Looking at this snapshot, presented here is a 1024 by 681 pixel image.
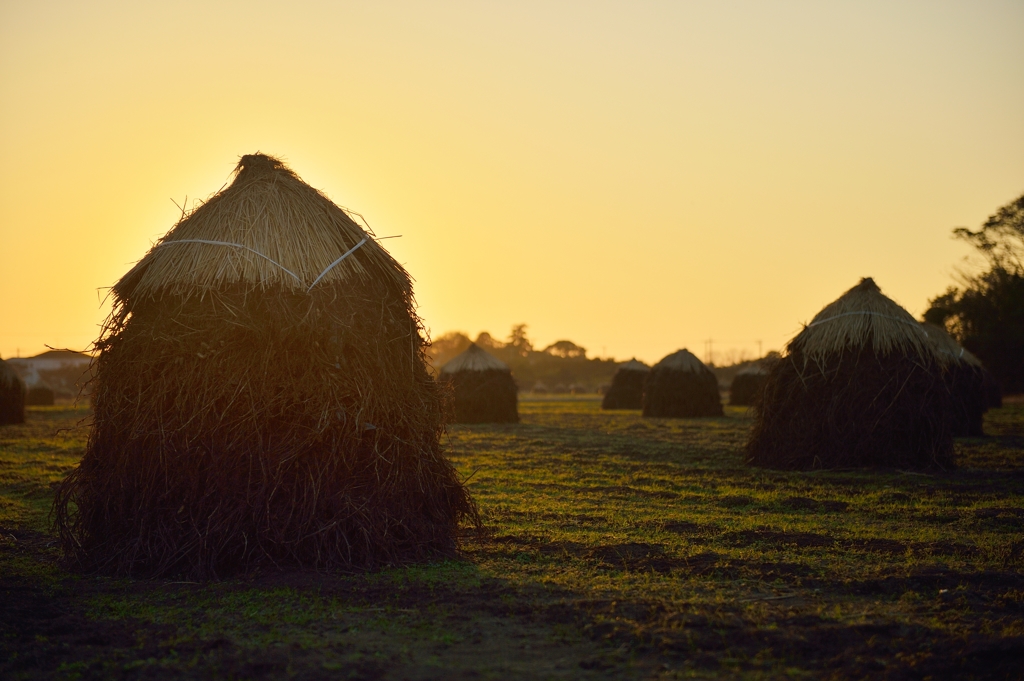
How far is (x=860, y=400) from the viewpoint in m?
14.1

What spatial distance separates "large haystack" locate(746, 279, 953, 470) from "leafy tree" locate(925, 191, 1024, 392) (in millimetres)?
26340

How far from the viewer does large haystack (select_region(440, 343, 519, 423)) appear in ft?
95.7

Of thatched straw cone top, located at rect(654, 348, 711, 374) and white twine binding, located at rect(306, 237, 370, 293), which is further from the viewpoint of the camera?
thatched straw cone top, located at rect(654, 348, 711, 374)

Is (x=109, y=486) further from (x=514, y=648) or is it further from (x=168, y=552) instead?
(x=514, y=648)

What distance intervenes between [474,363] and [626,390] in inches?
502

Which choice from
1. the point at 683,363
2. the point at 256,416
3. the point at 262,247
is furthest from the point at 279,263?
the point at 683,363

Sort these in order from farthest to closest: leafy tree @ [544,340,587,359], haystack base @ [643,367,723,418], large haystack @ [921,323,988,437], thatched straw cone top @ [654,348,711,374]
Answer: leafy tree @ [544,340,587,359], thatched straw cone top @ [654,348,711,374], haystack base @ [643,367,723,418], large haystack @ [921,323,988,437]

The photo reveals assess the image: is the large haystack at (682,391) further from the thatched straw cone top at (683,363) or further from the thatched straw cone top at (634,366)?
the thatched straw cone top at (634,366)

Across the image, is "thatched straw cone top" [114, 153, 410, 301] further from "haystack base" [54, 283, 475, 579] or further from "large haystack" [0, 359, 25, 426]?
"large haystack" [0, 359, 25, 426]

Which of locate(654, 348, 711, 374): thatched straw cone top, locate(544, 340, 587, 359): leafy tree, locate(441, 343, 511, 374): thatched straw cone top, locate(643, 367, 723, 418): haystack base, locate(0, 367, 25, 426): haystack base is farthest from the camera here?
locate(544, 340, 587, 359): leafy tree

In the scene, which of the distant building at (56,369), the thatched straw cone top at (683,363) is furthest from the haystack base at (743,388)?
the distant building at (56,369)

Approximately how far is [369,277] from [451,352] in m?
82.3

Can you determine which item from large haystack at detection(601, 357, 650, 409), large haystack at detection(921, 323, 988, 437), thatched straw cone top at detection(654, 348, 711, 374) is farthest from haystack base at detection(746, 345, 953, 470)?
large haystack at detection(601, 357, 650, 409)

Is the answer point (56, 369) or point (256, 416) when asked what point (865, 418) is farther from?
point (56, 369)
